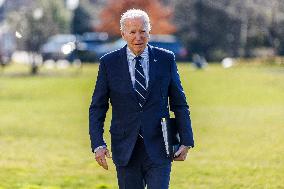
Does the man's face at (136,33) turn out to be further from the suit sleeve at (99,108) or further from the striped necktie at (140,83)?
the suit sleeve at (99,108)

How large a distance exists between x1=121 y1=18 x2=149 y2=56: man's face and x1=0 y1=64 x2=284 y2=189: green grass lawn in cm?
523

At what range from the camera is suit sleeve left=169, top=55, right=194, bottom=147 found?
5.72 meters

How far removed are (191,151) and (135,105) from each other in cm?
957

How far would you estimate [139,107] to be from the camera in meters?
5.64

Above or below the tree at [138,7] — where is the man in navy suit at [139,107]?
above

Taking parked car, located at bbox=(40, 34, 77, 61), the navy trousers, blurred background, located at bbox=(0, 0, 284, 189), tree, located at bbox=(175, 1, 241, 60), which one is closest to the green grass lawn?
blurred background, located at bbox=(0, 0, 284, 189)

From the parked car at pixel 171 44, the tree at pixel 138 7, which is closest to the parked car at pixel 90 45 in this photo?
the tree at pixel 138 7

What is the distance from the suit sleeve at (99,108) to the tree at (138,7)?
296ft

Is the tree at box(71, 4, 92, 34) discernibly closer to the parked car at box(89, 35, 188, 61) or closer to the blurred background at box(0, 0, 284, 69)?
the blurred background at box(0, 0, 284, 69)

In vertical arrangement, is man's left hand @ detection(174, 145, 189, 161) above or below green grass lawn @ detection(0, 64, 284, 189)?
above

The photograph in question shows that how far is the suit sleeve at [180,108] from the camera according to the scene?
225 inches

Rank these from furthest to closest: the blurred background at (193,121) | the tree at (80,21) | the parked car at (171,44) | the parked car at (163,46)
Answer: the tree at (80,21) < the parked car at (171,44) < the parked car at (163,46) < the blurred background at (193,121)

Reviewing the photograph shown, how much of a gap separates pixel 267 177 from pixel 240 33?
2985 inches

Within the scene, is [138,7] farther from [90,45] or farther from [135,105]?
[135,105]
